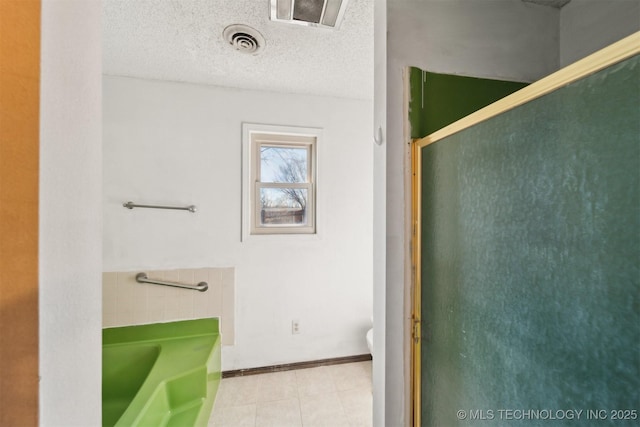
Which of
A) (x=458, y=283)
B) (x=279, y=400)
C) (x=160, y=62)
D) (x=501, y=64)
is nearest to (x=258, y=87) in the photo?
(x=160, y=62)

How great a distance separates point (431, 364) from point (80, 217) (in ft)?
3.46

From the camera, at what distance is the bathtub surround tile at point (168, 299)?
184 centimetres

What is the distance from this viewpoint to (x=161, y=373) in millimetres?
1481

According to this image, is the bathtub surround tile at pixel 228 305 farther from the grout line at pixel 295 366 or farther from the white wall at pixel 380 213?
the white wall at pixel 380 213

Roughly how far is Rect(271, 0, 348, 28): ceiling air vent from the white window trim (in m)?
0.86

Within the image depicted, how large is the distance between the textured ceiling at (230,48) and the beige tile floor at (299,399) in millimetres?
2237

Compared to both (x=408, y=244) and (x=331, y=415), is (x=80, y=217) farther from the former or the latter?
(x=331, y=415)

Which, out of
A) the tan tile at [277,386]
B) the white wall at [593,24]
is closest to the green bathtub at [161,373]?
the tan tile at [277,386]

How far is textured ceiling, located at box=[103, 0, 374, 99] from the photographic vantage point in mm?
1270

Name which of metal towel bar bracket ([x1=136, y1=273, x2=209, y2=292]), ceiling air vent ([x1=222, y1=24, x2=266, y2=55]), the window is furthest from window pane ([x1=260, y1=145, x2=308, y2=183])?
metal towel bar bracket ([x1=136, y1=273, x2=209, y2=292])

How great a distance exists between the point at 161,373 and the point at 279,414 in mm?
772

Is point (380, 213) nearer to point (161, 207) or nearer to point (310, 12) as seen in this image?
point (310, 12)

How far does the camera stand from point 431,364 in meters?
0.92

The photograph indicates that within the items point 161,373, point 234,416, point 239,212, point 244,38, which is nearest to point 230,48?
point 244,38
